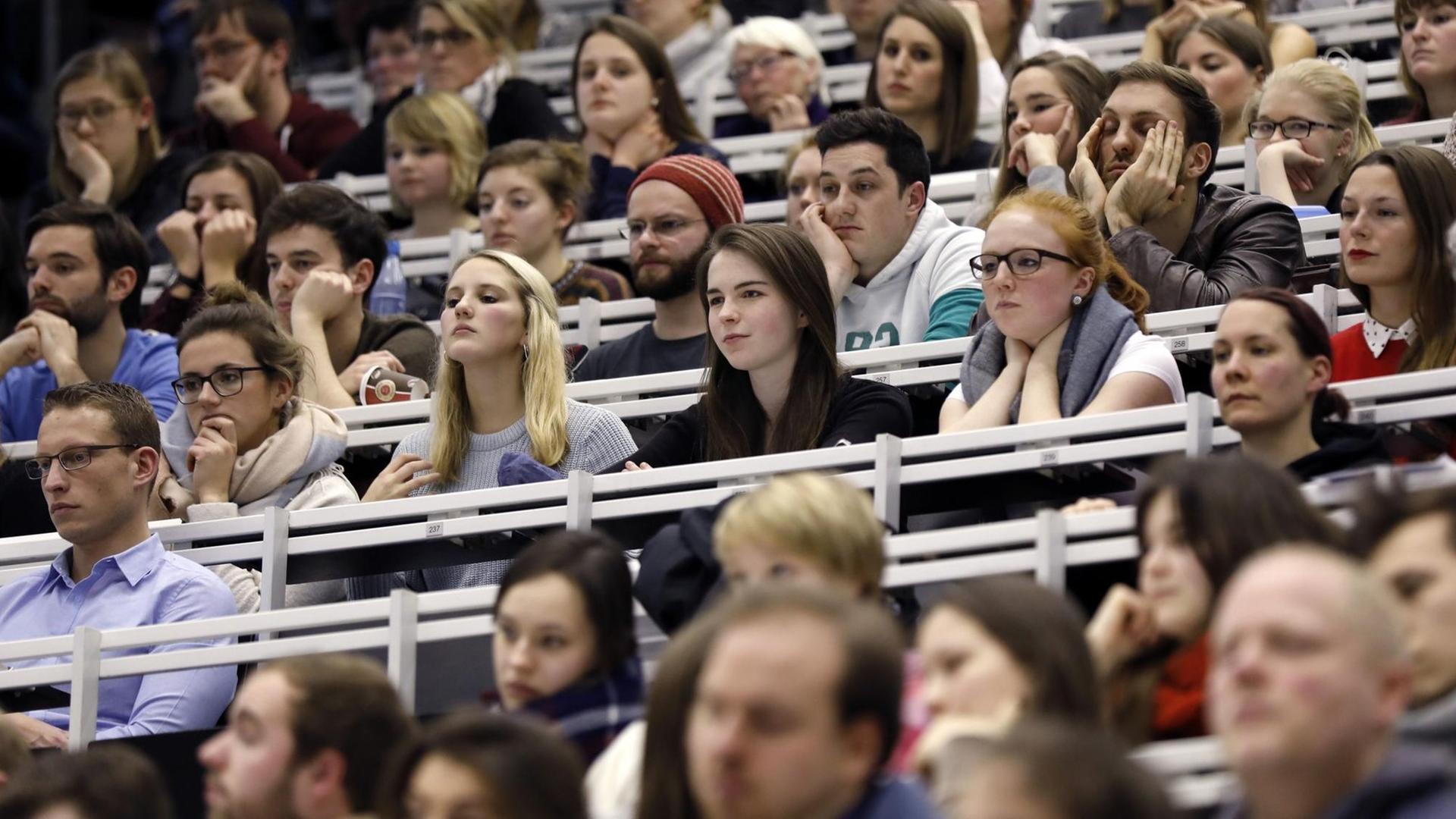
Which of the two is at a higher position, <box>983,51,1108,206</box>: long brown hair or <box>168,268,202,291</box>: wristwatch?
<box>983,51,1108,206</box>: long brown hair

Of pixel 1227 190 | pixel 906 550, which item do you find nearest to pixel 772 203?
pixel 1227 190

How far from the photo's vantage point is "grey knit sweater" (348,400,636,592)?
5910 millimetres

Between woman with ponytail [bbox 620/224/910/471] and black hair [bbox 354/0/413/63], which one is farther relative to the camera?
black hair [bbox 354/0/413/63]

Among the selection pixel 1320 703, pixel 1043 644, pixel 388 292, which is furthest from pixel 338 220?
pixel 1320 703

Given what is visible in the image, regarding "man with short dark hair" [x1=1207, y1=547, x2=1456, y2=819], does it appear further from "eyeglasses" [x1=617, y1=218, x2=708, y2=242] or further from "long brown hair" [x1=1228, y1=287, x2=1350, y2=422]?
"eyeglasses" [x1=617, y1=218, x2=708, y2=242]

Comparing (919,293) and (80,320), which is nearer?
(919,293)

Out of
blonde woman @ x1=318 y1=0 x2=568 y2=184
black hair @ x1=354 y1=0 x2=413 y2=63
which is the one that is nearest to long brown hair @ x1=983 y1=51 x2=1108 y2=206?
blonde woman @ x1=318 y1=0 x2=568 y2=184

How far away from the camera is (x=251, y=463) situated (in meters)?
6.18

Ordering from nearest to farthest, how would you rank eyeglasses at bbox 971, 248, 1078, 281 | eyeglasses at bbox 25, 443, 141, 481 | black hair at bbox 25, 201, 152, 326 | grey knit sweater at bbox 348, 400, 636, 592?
eyeglasses at bbox 971, 248, 1078, 281 < eyeglasses at bbox 25, 443, 141, 481 < grey knit sweater at bbox 348, 400, 636, 592 < black hair at bbox 25, 201, 152, 326

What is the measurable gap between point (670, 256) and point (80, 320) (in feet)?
6.05

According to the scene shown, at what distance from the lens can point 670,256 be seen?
6777 millimetres

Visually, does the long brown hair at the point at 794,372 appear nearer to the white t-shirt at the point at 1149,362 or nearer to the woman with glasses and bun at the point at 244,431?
the white t-shirt at the point at 1149,362

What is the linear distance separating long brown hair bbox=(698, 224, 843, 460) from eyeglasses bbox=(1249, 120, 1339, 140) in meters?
1.73

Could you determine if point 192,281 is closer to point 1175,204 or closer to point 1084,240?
point 1175,204
